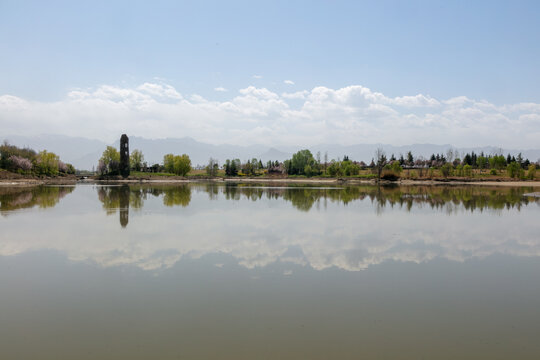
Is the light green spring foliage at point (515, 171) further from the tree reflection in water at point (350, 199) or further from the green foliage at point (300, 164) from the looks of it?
the green foliage at point (300, 164)

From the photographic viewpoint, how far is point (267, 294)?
9281 millimetres

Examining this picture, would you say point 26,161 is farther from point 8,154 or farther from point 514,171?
point 514,171

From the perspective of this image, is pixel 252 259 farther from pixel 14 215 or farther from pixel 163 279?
pixel 14 215

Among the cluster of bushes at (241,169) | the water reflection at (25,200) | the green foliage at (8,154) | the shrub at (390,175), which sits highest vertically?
the green foliage at (8,154)

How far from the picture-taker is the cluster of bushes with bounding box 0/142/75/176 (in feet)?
310

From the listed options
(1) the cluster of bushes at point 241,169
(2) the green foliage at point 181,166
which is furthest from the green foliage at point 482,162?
(2) the green foliage at point 181,166

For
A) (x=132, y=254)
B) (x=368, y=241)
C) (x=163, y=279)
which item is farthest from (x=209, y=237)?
(x=368, y=241)

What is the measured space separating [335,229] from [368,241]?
3.31m

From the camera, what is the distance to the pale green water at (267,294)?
6746 mm

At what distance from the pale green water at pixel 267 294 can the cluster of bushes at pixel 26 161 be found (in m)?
95.0

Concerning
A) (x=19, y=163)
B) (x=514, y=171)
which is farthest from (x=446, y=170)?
(x=19, y=163)

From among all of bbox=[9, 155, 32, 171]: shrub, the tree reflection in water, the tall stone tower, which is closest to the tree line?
the tall stone tower

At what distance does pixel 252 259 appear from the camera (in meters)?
12.8

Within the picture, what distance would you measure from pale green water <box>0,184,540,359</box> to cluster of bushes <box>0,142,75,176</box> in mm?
94956
